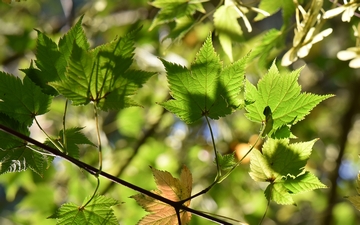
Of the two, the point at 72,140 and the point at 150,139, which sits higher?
the point at 72,140

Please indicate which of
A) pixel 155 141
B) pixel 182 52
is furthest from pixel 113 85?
pixel 182 52

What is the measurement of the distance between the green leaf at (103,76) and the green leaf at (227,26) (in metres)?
0.22

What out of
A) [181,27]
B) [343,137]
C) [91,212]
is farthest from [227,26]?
[343,137]

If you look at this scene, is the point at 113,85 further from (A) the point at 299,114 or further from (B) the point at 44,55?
(A) the point at 299,114

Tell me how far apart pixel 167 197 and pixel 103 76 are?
141 mm

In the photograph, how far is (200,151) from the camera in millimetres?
1538

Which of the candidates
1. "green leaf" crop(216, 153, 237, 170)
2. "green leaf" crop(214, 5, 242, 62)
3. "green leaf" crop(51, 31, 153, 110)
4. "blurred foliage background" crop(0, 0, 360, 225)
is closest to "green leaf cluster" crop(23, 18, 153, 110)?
"green leaf" crop(51, 31, 153, 110)

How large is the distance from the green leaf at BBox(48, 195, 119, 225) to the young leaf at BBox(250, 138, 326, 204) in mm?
152

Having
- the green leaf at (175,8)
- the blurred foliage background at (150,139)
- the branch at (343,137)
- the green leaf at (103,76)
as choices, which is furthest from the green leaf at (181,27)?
the branch at (343,137)

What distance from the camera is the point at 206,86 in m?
0.50

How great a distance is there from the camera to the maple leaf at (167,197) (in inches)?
19.5

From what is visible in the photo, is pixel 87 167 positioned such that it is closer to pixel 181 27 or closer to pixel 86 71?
pixel 86 71

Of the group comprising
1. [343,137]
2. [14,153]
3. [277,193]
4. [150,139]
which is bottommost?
[343,137]

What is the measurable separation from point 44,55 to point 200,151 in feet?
3.48
